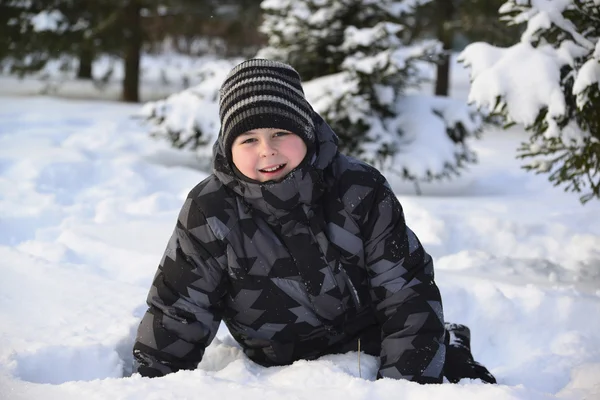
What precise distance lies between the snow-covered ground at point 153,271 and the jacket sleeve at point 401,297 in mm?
154

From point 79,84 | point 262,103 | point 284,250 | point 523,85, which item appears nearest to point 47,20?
point 79,84

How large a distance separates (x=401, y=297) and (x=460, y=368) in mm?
364

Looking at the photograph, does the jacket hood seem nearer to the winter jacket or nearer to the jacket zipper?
the winter jacket

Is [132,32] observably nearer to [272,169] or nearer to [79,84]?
[79,84]

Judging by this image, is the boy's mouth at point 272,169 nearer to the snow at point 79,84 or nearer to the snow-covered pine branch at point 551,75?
the snow-covered pine branch at point 551,75

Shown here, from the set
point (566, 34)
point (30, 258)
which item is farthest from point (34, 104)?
point (566, 34)

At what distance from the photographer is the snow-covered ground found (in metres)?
1.87

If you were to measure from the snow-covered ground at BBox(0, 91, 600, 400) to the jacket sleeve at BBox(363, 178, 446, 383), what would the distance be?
0.51 feet

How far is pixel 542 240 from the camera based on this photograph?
174 inches

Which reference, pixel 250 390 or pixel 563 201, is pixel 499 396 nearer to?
pixel 250 390

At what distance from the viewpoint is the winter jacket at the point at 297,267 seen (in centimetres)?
224

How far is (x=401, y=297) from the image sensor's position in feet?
7.41

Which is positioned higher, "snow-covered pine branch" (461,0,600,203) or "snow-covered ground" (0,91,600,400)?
"snow-covered pine branch" (461,0,600,203)

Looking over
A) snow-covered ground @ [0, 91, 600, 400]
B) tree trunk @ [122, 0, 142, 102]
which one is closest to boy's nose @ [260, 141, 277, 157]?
snow-covered ground @ [0, 91, 600, 400]
